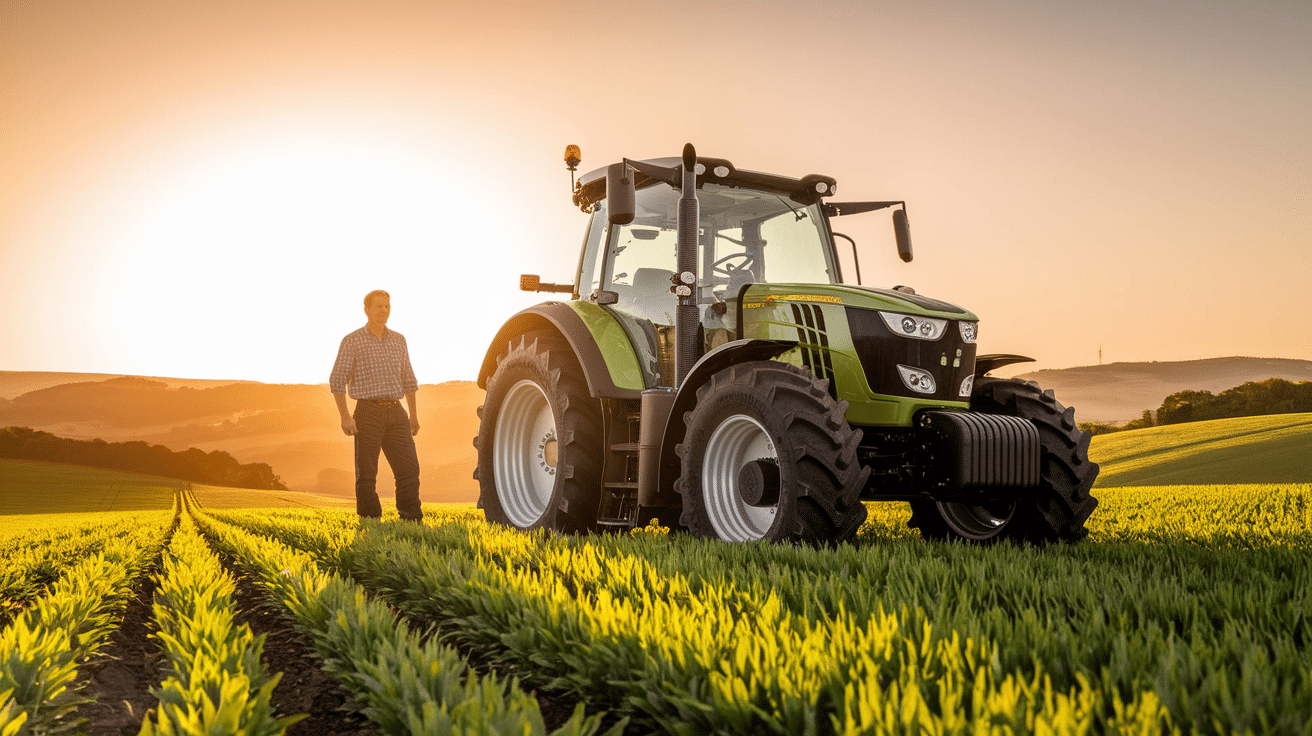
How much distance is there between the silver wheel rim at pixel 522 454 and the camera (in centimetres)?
761

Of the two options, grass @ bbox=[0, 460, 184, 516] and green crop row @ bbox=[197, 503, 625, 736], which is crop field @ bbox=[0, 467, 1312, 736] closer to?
green crop row @ bbox=[197, 503, 625, 736]

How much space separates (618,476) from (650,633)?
13.0ft

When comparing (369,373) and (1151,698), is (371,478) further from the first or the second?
(1151,698)

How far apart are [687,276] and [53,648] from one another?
383cm

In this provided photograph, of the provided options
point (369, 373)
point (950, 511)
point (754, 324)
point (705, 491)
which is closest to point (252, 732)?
point (705, 491)

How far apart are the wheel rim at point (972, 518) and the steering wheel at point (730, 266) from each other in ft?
7.37

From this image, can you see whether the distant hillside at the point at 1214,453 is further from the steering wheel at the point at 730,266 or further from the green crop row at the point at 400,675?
the green crop row at the point at 400,675

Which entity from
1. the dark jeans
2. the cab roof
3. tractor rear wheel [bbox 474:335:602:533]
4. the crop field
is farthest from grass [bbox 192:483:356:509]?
the crop field

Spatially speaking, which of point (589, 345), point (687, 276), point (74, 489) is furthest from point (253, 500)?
point (687, 276)

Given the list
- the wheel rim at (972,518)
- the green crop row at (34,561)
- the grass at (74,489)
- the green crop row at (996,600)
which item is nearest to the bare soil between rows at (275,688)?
the green crop row at (996,600)

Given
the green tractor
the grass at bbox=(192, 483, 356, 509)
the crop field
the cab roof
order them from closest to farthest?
the crop field, the green tractor, the cab roof, the grass at bbox=(192, 483, 356, 509)

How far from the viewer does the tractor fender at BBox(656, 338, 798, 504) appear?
5.21 meters

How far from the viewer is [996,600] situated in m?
3.12

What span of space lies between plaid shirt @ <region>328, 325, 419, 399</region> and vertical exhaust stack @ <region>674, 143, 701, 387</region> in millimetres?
3562
